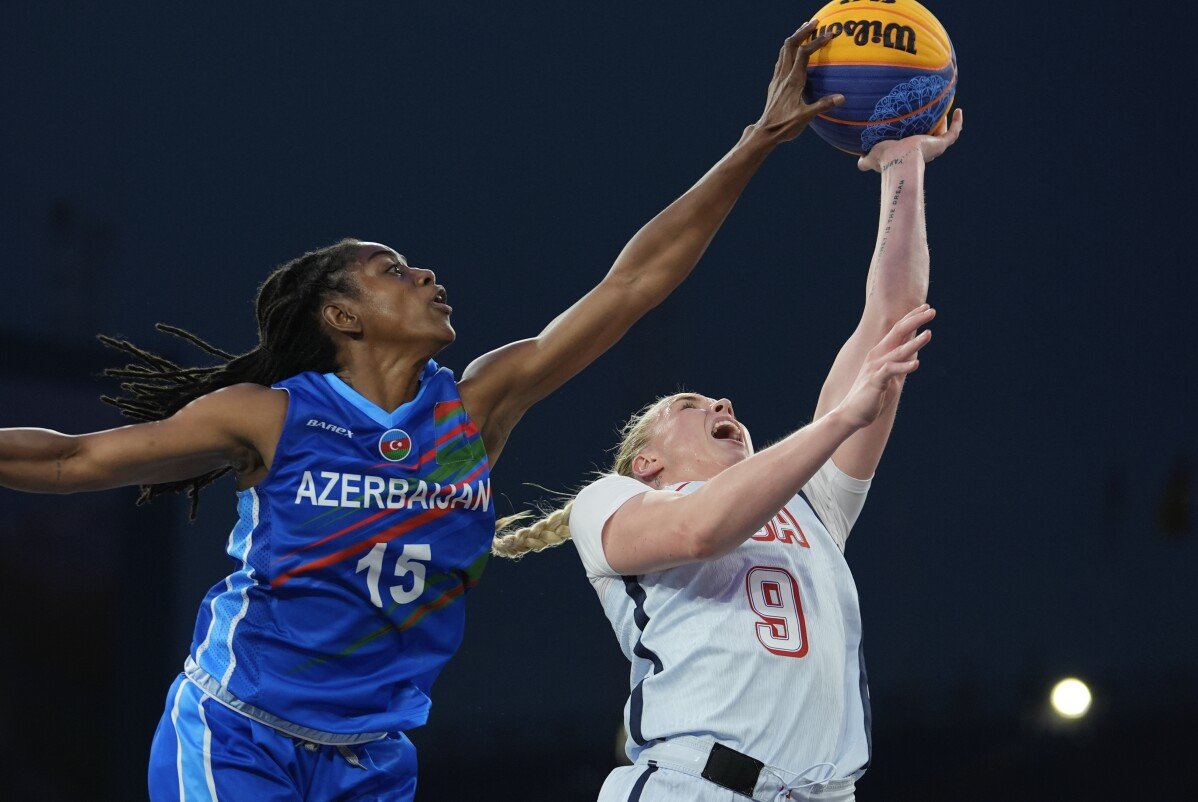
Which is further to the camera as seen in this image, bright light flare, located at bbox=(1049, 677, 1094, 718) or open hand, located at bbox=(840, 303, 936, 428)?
bright light flare, located at bbox=(1049, 677, 1094, 718)

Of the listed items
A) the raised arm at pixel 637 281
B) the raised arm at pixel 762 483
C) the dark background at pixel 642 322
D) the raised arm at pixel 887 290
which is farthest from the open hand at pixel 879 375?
the dark background at pixel 642 322

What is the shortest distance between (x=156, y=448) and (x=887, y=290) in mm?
1257

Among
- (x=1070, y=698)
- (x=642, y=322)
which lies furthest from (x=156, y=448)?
(x=1070, y=698)

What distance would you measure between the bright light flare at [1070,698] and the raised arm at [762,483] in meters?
3.83

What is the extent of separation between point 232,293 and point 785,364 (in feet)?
7.70

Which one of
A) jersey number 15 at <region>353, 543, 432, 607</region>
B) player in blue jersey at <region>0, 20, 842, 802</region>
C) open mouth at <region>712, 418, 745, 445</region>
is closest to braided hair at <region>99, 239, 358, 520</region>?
player in blue jersey at <region>0, 20, 842, 802</region>

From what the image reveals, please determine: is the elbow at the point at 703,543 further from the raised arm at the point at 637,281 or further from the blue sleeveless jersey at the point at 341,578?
the raised arm at the point at 637,281

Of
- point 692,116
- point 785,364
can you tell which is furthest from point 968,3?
point 785,364

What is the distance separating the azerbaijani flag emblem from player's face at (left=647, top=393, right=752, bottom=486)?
473 mm

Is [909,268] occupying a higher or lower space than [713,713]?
higher

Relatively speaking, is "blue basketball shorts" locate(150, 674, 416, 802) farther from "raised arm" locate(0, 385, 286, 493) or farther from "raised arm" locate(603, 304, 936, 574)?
"raised arm" locate(603, 304, 936, 574)

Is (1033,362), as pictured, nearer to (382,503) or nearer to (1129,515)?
(1129,515)

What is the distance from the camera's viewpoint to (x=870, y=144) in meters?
2.60

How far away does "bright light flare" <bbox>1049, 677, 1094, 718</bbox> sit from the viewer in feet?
18.0
